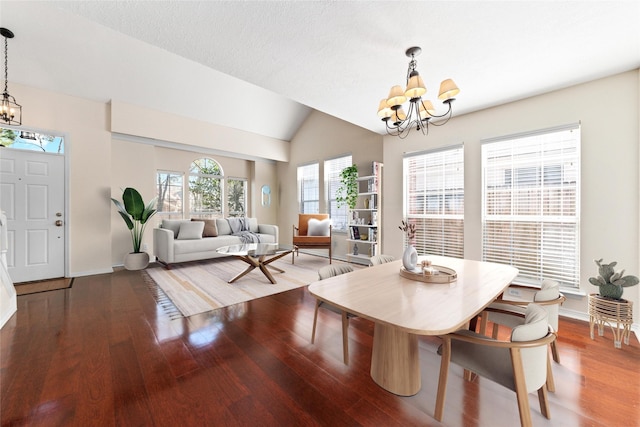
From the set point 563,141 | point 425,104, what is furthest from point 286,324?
point 563,141

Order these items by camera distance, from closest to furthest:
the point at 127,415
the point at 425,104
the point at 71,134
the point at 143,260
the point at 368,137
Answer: the point at 127,415
the point at 425,104
the point at 71,134
the point at 143,260
the point at 368,137

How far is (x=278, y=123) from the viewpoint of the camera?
241 inches

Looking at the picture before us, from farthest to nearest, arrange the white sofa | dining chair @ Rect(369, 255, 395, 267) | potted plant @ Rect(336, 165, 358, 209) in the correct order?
potted plant @ Rect(336, 165, 358, 209) → the white sofa → dining chair @ Rect(369, 255, 395, 267)

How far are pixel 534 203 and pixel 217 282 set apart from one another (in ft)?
14.2

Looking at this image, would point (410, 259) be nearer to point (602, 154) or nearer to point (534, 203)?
point (534, 203)

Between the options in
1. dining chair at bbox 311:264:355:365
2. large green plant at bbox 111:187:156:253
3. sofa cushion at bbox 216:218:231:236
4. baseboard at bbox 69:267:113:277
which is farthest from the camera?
sofa cushion at bbox 216:218:231:236

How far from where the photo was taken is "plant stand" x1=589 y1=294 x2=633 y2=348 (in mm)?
2012

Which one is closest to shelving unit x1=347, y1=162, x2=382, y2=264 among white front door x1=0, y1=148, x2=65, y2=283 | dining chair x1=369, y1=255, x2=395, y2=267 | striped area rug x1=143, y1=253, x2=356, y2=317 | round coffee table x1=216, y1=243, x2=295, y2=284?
striped area rug x1=143, y1=253, x2=356, y2=317

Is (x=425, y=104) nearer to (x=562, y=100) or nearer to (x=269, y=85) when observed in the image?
(x=269, y=85)

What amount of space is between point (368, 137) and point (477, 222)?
254cm

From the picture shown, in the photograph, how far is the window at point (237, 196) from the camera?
6.50m

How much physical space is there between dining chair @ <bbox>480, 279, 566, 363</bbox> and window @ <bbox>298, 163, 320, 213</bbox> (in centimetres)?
456

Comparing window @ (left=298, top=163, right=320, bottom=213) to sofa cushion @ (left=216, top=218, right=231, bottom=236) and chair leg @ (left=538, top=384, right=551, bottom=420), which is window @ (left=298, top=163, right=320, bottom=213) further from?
A: chair leg @ (left=538, top=384, right=551, bottom=420)

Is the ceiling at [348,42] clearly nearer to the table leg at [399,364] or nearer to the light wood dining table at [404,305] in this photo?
the light wood dining table at [404,305]
